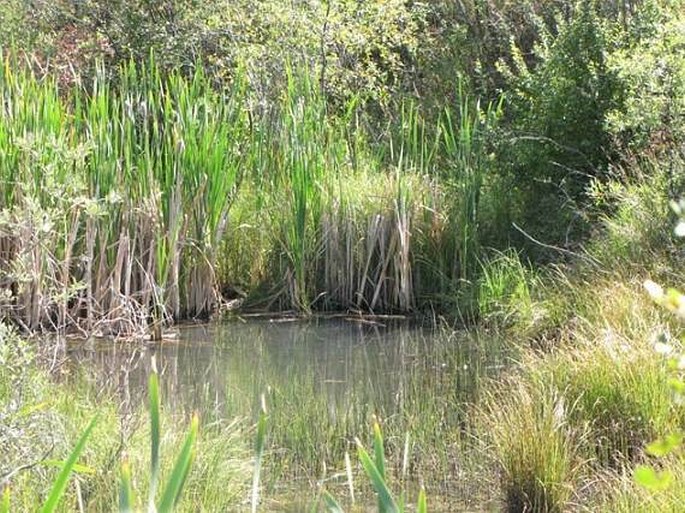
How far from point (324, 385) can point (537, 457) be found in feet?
10.7

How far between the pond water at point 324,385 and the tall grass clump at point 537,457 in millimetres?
275

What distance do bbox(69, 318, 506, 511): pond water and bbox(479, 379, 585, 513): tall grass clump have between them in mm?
275

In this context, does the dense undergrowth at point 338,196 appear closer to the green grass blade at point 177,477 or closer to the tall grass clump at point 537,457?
the tall grass clump at point 537,457

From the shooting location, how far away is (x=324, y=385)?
28.7ft

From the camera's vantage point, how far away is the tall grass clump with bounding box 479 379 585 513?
5.57 metres

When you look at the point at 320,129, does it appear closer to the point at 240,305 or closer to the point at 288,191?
the point at 288,191

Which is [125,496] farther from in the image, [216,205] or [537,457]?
[216,205]

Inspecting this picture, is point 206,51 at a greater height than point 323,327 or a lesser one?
greater

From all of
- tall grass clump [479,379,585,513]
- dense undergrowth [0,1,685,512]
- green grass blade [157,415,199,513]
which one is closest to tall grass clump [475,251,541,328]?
dense undergrowth [0,1,685,512]

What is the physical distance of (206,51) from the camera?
14117 millimetres

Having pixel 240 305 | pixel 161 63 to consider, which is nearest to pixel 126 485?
pixel 240 305

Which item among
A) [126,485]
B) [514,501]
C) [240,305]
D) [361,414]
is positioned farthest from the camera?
[240,305]

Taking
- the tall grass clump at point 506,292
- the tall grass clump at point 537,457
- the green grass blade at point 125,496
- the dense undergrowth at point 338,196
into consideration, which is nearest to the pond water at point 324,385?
the dense undergrowth at point 338,196

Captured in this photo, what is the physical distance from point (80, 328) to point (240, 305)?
2028 millimetres
